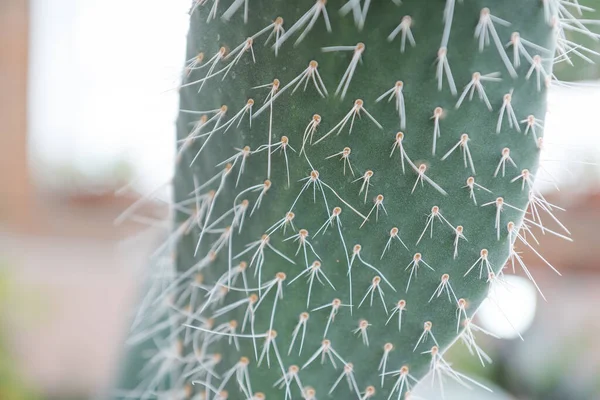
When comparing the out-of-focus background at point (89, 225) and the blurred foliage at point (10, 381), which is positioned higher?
the out-of-focus background at point (89, 225)

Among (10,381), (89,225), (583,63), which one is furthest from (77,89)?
(583,63)

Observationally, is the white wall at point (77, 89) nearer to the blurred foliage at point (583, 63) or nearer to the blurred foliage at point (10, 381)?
the blurred foliage at point (10, 381)

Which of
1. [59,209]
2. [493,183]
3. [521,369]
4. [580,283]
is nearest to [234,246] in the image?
[493,183]

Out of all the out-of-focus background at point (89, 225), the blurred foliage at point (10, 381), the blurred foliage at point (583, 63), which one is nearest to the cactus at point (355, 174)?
the blurred foliage at point (583, 63)

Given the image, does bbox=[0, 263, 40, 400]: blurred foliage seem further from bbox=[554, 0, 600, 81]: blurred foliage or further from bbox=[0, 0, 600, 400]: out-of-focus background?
bbox=[554, 0, 600, 81]: blurred foliage

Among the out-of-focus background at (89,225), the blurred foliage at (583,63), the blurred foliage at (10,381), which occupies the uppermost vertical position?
the blurred foliage at (583,63)

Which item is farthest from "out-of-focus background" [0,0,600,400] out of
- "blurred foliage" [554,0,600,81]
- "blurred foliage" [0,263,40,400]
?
"blurred foliage" [554,0,600,81]
